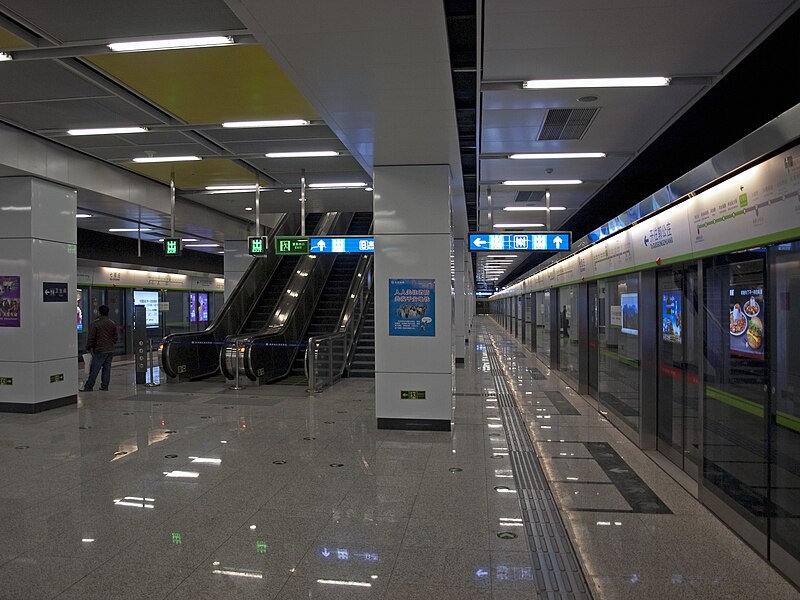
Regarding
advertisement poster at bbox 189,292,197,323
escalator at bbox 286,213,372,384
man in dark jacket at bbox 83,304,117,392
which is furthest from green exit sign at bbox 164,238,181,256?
advertisement poster at bbox 189,292,197,323

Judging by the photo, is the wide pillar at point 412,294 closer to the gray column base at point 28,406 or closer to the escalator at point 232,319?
the escalator at point 232,319

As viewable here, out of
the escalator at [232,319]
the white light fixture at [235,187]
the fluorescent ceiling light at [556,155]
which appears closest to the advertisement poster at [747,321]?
the fluorescent ceiling light at [556,155]

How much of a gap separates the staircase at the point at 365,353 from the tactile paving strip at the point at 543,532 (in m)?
5.79

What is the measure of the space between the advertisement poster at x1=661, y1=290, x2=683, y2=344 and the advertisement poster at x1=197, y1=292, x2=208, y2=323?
62.8 feet

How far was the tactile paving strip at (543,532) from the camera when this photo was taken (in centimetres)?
315

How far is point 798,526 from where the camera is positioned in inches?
129

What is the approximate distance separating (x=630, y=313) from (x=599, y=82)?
3.43 m

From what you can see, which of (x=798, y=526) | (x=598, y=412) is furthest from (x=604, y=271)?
(x=798, y=526)

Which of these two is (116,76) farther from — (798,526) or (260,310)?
(260,310)

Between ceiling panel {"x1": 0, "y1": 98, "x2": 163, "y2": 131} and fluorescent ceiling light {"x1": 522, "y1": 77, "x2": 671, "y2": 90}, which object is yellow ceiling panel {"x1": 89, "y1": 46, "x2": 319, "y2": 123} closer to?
ceiling panel {"x1": 0, "y1": 98, "x2": 163, "y2": 131}

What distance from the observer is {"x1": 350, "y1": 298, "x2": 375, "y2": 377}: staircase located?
1209cm

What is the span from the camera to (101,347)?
33.9ft

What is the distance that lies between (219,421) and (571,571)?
18.0ft

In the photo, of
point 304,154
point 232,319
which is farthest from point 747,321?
point 232,319
